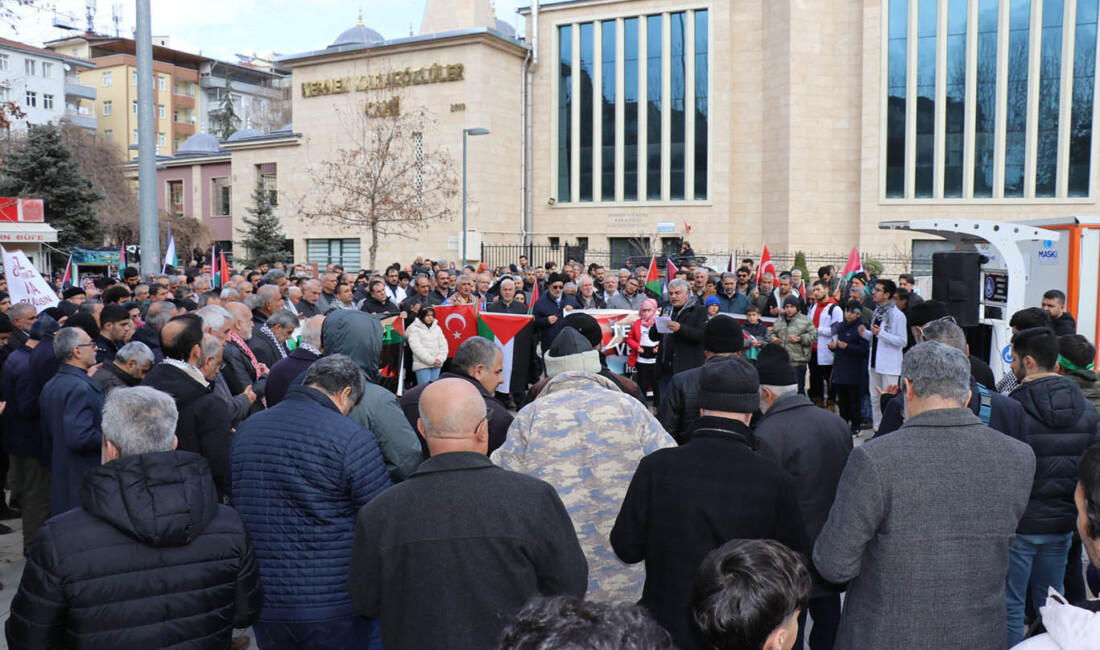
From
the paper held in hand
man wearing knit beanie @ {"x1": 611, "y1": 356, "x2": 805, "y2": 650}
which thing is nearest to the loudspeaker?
man wearing knit beanie @ {"x1": 611, "y1": 356, "x2": 805, "y2": 650}

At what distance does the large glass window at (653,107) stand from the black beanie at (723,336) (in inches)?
1230

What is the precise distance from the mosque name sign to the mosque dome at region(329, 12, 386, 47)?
81.3 inches

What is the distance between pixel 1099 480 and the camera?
2.41m

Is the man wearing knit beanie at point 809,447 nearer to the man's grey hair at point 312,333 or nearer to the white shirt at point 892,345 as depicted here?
the man's grey hair at point 312,333

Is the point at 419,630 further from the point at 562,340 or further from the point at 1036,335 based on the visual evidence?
the point at 1036,335

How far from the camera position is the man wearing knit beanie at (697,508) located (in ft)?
10.3

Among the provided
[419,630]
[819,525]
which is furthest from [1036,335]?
[419,630]

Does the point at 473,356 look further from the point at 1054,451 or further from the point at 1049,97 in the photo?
the point at 1049,97

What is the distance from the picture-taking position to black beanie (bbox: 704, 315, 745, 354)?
17.5 ft

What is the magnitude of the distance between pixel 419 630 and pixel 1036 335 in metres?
3.83

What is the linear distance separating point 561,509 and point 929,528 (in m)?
1.35

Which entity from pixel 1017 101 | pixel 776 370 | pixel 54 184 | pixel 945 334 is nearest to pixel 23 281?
pixel 776 370

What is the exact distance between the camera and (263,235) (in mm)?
37188

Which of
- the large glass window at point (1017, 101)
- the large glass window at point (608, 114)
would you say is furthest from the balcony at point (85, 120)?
the large glass window at point (1017, 101)
